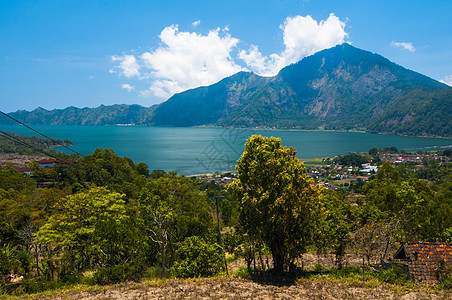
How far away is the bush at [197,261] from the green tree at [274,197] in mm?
1747

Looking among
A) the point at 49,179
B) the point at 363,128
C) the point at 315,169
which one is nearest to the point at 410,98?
the point at 363,128

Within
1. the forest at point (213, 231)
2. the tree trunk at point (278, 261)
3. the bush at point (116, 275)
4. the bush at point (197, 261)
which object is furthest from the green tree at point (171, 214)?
the tree trunk at point (278, 261)

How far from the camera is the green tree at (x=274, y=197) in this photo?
27.3ft

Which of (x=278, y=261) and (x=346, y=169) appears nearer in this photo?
(x=278, y=261)

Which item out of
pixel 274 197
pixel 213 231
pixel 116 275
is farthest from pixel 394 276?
pixel 116 275

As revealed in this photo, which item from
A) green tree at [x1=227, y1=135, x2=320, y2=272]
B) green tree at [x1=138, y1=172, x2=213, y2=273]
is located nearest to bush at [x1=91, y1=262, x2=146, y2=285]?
green tree at [x1=138, y1=172, x2=213, y2=273]

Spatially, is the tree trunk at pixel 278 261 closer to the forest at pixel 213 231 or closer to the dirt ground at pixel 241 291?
the forest at pixel 213 231

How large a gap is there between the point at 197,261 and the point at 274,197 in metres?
3.72

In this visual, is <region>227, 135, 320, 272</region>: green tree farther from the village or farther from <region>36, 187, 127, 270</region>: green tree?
the village

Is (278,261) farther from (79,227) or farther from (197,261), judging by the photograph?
(79,227)

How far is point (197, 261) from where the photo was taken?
9203 mm

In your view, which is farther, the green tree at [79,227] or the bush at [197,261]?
the green tree at [79,227]

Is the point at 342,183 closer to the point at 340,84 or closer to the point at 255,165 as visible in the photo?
the point at 255,165

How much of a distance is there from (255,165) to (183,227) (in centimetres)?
581
